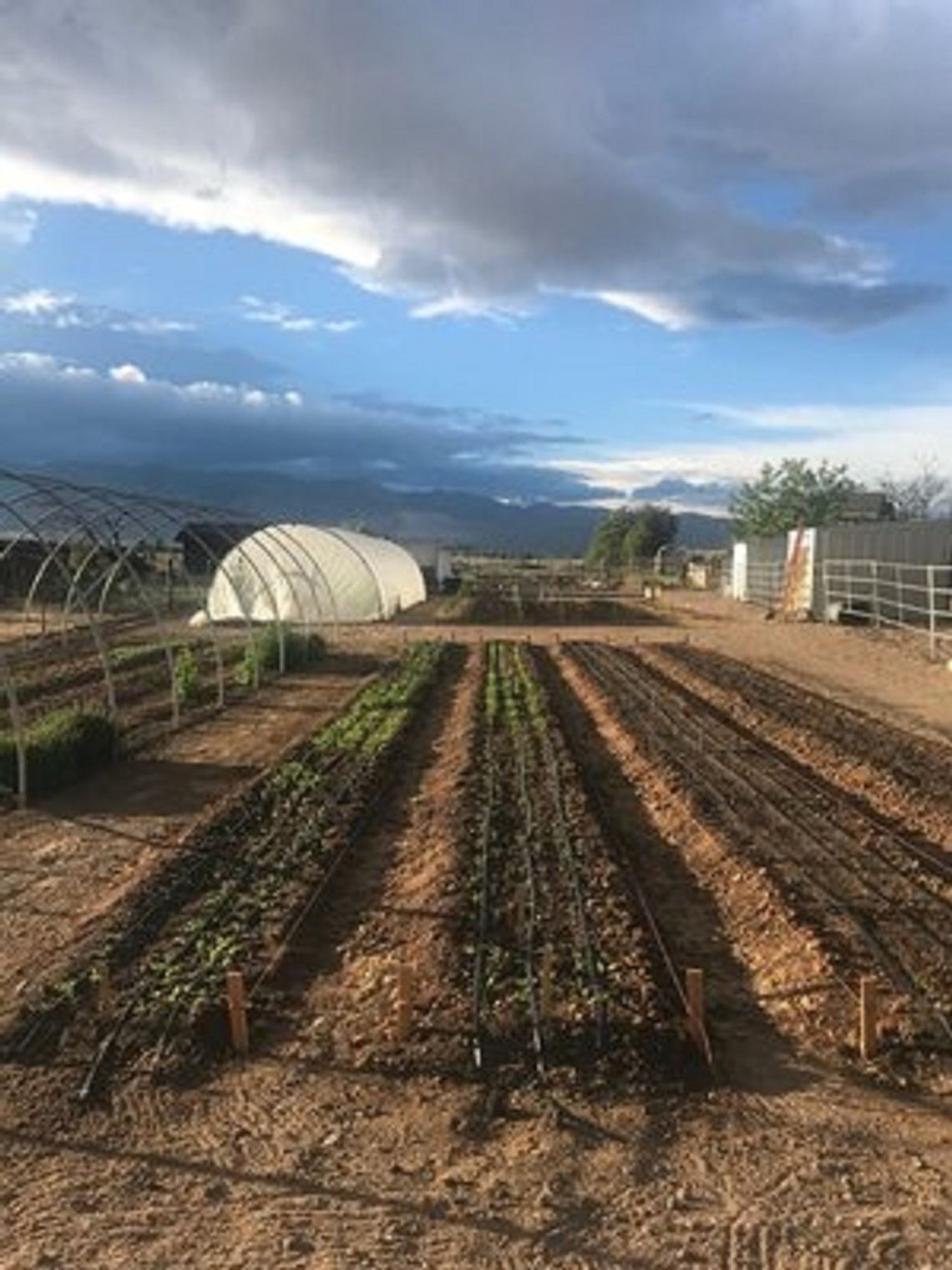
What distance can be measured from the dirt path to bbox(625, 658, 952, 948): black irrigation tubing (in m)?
4.38

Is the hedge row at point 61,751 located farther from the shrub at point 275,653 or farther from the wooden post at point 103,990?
the shrub at point 275,653

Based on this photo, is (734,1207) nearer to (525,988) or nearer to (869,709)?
(525,988)

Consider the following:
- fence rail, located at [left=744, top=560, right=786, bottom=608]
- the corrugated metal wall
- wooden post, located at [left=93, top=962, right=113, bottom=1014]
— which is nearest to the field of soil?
wooden post, located at [left=93, top=962, right=113, bottom=1014]

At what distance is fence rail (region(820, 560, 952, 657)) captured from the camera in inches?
1149

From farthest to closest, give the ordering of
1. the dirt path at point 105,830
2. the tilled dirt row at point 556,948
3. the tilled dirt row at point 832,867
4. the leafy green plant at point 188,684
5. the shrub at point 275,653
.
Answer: the shrub at point 275,653 → the leafy green plant at point 188,684 → the dirt path at point 105,830 → the tilled dirt row at point 832,867 → the tilled dirt row at point 556,948

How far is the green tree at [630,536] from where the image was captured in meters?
79.5

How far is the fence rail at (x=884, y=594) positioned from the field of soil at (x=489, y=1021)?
694 inches

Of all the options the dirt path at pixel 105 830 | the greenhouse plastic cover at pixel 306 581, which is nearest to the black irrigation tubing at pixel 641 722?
the dirt path at pixel 105 830

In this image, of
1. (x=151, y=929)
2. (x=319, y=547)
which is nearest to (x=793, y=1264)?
(x=151, y=929)

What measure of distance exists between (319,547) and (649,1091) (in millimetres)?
32248

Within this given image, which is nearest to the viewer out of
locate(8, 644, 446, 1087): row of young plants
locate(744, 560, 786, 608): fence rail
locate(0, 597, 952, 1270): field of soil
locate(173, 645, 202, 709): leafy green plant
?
locate(0, 597, 952, 1270): field of soil

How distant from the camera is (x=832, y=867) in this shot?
8898 millimetres

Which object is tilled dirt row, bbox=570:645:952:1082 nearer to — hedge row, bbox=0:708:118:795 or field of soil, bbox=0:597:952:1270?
field of soil, bbox=0:597:952:1270

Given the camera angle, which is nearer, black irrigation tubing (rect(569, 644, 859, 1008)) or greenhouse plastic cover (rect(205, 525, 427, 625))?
black irrigation tubing (rect(569, 644, 859, 1008))
